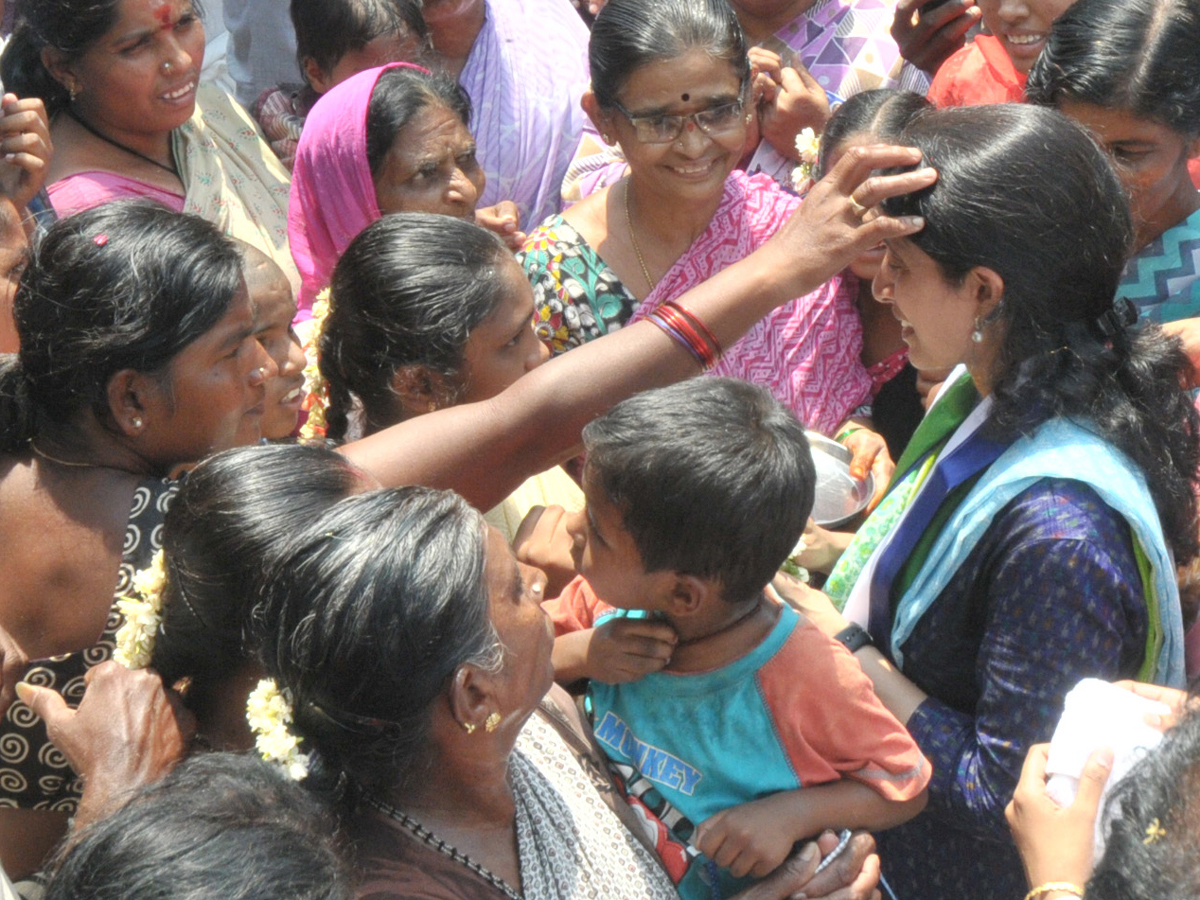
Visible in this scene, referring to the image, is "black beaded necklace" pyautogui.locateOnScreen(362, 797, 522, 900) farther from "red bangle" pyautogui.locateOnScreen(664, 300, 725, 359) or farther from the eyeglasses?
the eyeglasses

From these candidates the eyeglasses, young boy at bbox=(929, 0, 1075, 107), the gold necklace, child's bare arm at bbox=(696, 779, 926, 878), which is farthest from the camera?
young boy at bbox=(929, 0, 1075, 107)

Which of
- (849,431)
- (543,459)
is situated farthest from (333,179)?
(849,431)

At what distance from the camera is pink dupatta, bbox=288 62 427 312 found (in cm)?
342

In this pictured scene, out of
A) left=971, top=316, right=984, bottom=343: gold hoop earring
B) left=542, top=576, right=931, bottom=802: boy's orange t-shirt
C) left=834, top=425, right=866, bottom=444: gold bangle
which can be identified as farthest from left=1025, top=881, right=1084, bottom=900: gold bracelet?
left=834, top=425, right=866, bottom=444: gold bangle

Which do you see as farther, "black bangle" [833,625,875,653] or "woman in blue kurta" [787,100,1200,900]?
"black bangle" [833,625,875,653]

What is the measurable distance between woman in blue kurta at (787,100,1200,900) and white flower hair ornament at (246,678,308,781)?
1144 millimetres

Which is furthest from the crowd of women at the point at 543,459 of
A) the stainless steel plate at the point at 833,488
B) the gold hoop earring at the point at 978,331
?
the stainless steel plate at the point at 833,488

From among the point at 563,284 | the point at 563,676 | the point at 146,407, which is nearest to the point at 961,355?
the point at 563,676

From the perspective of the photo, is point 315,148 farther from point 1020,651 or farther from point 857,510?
point 1020,651

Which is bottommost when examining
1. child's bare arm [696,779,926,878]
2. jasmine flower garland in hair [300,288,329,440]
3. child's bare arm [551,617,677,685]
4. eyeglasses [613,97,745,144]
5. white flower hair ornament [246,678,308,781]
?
child's bare arm [696,779,926,878]

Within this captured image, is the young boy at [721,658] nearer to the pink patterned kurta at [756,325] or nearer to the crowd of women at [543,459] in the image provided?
the crowd of women at [543,459]

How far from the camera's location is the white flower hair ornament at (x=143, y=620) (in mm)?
1893

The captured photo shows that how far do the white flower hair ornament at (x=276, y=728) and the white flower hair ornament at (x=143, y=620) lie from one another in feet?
0.97

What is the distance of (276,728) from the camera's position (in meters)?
1.65
